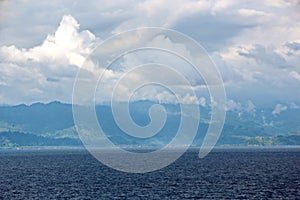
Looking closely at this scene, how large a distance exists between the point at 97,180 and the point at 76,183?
46.3 ft

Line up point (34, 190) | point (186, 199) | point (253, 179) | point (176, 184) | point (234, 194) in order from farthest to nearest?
point (253, 179) < point (176, 184) < point (34, 190) < point (234, 194) < point (186, 199)

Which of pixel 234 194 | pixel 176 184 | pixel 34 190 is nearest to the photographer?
pixel 234 194

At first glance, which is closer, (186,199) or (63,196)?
(186,199)

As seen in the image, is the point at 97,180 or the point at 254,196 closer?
the point at 254,196

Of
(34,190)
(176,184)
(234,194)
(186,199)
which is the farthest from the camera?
(176,184)

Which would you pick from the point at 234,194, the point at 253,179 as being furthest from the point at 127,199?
the point at 253,179

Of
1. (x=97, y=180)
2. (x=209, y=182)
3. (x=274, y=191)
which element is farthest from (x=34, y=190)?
(x=274, y=191)

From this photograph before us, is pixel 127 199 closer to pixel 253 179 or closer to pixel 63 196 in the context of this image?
pixel 63 196

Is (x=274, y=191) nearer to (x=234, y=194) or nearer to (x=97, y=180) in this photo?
(x=234, y=194)

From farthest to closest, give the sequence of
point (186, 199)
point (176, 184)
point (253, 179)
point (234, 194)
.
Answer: point (253, 179)
point (176, 184)
point (234, 194)
point (186, 199)

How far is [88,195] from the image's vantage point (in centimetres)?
14512

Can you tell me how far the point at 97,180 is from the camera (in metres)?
194

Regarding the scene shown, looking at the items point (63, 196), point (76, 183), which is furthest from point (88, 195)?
point (76, 183)

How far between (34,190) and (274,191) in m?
81.6
